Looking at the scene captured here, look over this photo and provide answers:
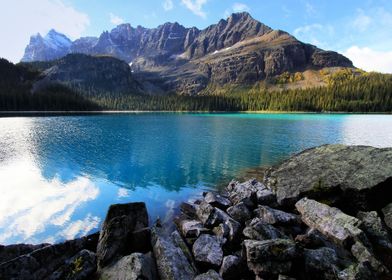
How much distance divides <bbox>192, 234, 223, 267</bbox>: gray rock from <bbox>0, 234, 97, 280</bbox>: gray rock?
5.46 metres

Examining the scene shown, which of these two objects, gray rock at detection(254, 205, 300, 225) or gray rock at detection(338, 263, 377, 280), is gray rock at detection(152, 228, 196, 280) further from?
gray rock at detection(254, 205, 300, 225)

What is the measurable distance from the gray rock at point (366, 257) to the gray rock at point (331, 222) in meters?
0.67

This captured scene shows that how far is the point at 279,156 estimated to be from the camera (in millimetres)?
42656

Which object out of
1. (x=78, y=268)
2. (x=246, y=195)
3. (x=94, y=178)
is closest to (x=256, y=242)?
(x=78, y=268)

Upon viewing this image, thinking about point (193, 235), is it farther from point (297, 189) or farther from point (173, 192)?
point (173, 192)

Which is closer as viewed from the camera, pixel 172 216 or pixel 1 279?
pixel 1 279

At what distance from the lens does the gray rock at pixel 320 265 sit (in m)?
9.89

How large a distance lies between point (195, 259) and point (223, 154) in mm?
33801

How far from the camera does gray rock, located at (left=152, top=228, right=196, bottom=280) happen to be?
9.73m

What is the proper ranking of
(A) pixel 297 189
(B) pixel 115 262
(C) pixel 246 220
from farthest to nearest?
1. (A) pixel 297 189
2. (C) pixel 246 220
3. (B) pixel 115 262

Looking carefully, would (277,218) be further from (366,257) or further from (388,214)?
(388,214)

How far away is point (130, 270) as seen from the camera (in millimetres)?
9055

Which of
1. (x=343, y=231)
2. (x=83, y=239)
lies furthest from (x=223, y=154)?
(x=83, y=239)

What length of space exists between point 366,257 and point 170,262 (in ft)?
29.4
